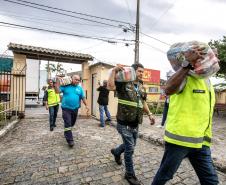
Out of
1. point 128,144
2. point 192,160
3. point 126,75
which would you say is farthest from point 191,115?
point 128,144

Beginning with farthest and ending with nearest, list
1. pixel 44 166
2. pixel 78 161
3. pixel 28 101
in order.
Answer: pixel 28 101
pixel 78 161
pixel 44 166

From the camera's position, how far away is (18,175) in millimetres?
4078

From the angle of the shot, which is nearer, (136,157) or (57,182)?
(57,182)

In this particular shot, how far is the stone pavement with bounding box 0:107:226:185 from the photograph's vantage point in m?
3.94

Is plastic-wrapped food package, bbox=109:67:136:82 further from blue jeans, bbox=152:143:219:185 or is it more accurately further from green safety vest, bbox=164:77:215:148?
blue jeans, bbox=152:143:219:185

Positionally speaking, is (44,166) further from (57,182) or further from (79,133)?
(79,133)

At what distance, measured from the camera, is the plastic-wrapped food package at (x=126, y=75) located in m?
3.57

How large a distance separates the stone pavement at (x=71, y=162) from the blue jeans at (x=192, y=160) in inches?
64.9

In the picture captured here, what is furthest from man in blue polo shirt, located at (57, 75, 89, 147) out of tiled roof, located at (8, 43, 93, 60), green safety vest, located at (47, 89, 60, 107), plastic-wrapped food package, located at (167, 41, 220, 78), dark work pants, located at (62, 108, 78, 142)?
tiled roof, located at (8, 43, 93, 60)

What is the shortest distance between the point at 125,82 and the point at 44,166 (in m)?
2.47

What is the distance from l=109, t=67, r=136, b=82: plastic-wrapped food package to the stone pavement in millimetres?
1779

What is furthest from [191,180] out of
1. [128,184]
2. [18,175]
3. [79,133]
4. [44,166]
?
[79,133]

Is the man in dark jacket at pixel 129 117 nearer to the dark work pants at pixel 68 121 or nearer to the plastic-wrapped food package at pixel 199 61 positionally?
the plastic-wrapped food package at pixel 199 61

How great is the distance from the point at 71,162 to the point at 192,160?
3.07m
